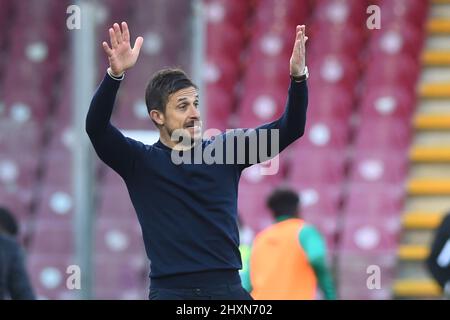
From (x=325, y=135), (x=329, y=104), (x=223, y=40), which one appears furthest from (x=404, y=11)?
(x=223, y=40)

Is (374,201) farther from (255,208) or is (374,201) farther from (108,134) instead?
(108,134)

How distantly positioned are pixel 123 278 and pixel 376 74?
111 inches

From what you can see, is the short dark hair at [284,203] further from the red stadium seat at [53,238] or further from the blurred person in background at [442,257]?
the red stadium seat at [53,238]

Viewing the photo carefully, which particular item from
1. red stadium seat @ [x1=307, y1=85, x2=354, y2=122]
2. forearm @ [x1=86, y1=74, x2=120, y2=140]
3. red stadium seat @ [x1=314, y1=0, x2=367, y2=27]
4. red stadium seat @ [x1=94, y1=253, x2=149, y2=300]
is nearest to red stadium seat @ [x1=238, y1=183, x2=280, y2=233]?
red stadium seat @ [x1=307, y1=85, x2=354, y2=122]

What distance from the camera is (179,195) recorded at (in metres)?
4.03

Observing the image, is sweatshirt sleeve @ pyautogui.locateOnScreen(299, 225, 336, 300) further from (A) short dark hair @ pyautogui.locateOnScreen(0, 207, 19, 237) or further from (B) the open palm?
(B) the open palm

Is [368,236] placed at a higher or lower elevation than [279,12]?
lower

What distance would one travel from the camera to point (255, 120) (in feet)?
32.9

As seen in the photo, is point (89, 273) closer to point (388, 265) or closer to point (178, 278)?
point (388, 265)

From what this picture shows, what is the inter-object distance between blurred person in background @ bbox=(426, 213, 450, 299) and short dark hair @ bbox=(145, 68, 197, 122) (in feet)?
7.97

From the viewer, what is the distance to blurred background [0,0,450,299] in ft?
29.2

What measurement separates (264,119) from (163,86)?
587cm

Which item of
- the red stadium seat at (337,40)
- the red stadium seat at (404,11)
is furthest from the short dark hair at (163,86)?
the red stadium seat at (404,11)

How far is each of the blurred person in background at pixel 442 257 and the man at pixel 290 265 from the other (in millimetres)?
536
